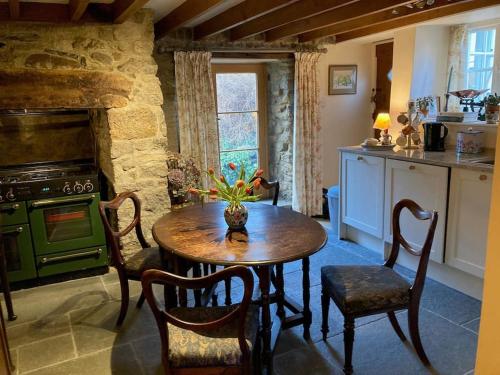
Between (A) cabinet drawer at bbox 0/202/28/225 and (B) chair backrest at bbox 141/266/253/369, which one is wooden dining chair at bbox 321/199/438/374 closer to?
(B) chair backrest at bbox 141/266/253/369

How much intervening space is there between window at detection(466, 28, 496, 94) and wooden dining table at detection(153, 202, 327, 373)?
2.90m

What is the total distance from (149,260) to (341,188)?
2.15 metres

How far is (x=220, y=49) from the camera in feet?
13.9

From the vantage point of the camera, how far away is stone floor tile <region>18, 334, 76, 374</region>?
2334 mm

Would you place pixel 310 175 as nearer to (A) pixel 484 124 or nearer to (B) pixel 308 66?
(B) pixel 308 66

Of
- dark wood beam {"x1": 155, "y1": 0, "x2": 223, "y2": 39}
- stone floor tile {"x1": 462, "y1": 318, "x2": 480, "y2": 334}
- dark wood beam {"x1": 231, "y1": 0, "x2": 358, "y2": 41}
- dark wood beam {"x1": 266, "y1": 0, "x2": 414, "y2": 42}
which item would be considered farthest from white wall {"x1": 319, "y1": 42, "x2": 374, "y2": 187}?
stone floor tile {"x1": 462, "y1": 318, "x2": 480, "y2": 334}

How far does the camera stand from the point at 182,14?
311cm

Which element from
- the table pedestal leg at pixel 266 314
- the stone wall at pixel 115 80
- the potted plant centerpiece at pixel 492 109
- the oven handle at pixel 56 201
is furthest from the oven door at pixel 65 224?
the potted plant centerpiece at pixel 492 109

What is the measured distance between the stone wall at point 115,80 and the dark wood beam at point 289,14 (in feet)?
3.28

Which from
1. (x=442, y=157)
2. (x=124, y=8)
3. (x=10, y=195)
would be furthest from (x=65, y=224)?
(x=442, y=157)

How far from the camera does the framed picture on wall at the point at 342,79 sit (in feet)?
16.2

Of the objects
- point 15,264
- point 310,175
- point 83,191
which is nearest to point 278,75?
point 310,175

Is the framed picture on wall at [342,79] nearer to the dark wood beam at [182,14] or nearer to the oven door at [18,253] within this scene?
the dark wood beam at [182,14]

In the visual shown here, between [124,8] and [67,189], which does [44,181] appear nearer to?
[67,189]
